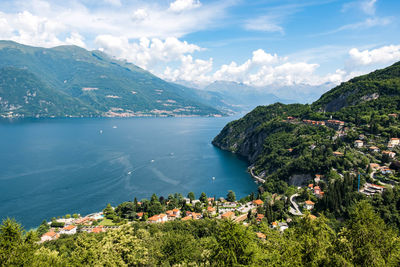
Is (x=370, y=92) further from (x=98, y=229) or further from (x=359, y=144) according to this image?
(x=98, y=229)

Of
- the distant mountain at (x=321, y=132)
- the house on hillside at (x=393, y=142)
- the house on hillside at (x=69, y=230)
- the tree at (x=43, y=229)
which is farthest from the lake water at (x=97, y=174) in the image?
the house on hillside at (x=393, y=142)

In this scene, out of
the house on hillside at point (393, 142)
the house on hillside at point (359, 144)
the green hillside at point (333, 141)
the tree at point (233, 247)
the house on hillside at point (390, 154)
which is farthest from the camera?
the house on hillside at point (359, 144)

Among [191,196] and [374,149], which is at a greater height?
[374,149]

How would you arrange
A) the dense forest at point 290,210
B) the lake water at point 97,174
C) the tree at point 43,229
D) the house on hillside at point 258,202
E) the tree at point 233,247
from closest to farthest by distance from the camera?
1. the tree at point 233,247
2. the dense forest at point 290,210
3. the tree at point 43,229
4. the house on hillside at point 258,202
5. the lake water at point 97,174

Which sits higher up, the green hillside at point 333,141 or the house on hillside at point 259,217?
the green hillside at point 333,141

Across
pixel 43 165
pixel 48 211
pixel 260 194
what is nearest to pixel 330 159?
pixel 260 194

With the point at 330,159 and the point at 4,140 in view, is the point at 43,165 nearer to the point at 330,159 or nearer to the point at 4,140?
the point at 4,140

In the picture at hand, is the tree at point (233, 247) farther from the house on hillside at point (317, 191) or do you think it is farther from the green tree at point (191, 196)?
the green tree at point (191, 196)

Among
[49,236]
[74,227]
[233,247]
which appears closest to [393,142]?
[233,247]

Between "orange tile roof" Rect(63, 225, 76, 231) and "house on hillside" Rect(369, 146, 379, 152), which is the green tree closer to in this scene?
"orange tile roof" Rect(63, 225, 76, 231)

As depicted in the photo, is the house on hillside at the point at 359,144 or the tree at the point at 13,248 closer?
the tree at the point at 13,248

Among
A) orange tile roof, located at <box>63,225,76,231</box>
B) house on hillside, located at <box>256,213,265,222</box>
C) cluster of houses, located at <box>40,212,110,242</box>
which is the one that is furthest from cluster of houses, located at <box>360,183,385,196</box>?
orange tile roof, located at <box>63,225,76,231</box>
